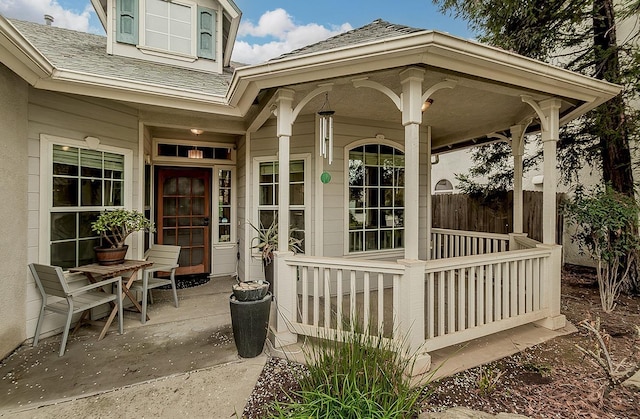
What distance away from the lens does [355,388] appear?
1801 mm

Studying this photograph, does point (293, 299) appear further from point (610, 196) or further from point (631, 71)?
point (631, 71)

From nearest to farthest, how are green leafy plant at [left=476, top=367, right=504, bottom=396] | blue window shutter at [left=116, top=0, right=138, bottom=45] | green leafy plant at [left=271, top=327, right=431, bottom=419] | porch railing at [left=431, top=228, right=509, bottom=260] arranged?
green leafy plant at [left=271, top=327, right=431, bottom=419], green leafy plant at [left=476, top=367, right=504, bottom=396], porch railing at [left=431, top=228, right=509, bottom=260], blue window shutter at [left=116, top=0, right=138, bottom=45]

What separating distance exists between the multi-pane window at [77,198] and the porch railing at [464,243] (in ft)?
17.2

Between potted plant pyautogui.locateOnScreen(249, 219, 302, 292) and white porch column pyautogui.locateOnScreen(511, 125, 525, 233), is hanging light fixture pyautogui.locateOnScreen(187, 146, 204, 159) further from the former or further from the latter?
white porch column pyautogui.locateOnScreen(511, 125, 525, 233)

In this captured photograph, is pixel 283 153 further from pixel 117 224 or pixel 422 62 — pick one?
pixel 117 224

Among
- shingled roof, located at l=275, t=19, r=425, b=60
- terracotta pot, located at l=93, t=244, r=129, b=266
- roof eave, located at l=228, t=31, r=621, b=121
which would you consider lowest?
terracotta pot, located at l=93, t=244, r=129, b=266

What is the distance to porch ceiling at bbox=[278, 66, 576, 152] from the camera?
280 centimetres

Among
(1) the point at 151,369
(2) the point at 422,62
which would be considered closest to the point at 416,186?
(2) the point at 422,62

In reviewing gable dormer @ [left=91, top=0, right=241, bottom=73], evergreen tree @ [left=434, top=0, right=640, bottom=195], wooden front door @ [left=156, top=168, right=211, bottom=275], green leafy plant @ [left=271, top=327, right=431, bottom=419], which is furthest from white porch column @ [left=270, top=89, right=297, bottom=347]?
evergreen tree @ [left=434, top=0, right=640, bottom=195]

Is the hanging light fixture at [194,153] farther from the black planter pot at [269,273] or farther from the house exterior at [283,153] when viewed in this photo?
the black planter pot at [269,273]

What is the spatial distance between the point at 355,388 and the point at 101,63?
4782 millimetres

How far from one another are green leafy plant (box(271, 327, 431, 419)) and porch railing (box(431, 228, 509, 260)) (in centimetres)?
340

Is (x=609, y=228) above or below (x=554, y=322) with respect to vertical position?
above

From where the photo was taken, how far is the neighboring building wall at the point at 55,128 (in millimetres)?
2984
